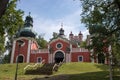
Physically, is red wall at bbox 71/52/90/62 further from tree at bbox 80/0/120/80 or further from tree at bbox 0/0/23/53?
tree at bbox 0/0/23/53

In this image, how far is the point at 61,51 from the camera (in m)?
58.9

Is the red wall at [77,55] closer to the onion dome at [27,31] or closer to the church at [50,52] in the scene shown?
the church at [50,52]

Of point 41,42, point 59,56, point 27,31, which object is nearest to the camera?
point 59,56

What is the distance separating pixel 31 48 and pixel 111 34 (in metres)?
36.2

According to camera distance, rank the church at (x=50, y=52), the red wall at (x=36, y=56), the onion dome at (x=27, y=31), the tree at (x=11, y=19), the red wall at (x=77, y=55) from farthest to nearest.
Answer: the onion dome at (x=27, y=31), the red wall at (x=36, y=56), the church at (x=50, y=52), the red wall at (x=77, y=55), the tree at (x=11, y=19)

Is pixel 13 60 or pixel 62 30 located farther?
pixel 62 30

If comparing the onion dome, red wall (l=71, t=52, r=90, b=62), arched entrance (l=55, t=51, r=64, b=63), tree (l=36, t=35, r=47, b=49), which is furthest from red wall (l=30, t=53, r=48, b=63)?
tree (l=36, t=35, r=47, b=49)

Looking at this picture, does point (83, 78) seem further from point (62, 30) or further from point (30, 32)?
point (62, 30)

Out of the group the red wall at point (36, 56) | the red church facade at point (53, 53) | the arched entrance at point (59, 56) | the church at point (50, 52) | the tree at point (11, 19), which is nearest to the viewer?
the tree at point (11, 19)

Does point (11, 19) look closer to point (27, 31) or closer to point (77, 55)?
point (77, 55)

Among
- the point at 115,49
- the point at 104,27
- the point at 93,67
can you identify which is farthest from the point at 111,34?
the point at 93,67

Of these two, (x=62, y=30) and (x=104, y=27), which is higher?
(x=62, y=30)

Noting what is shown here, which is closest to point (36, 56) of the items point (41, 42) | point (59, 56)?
point (59, 56)

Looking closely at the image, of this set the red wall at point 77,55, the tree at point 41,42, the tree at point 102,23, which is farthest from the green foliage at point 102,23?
the tree at point 41,42
